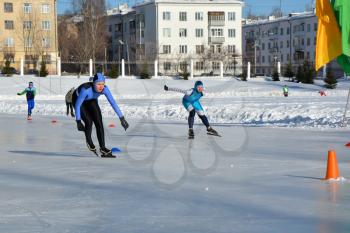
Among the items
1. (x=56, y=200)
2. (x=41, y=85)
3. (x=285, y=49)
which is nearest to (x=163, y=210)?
(x=56, y=200)

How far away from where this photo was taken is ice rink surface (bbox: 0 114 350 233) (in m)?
5.65

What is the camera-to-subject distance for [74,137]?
15211 mm

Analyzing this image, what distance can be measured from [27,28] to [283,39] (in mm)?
46214

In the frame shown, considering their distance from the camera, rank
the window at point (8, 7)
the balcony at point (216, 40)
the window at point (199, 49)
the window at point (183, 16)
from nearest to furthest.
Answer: the window at point (8, 7) → the window at point (199, 49) → the window at point (183, 16) → the balcony at point (216, 40)

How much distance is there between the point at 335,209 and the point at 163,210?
5.57 feet

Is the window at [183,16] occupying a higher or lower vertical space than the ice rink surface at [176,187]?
higher

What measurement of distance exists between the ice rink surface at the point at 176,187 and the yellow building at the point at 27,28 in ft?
197

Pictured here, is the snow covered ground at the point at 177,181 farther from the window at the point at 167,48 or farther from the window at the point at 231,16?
the window at the point at 231,16

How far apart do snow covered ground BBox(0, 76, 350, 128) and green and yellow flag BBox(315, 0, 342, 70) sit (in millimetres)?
2332

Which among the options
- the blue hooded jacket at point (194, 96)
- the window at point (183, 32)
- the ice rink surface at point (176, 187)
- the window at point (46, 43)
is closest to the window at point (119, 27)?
the window at point (183, 32)

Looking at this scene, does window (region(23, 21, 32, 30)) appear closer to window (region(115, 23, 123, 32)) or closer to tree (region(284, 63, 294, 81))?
window (region(115, 23, 123, 32))

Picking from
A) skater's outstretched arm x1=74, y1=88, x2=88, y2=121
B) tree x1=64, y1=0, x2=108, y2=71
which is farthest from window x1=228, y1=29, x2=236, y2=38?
skater's outstretched arm x1=74, y1=88, x2=88, y2=121

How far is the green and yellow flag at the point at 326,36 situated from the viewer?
1546 cm

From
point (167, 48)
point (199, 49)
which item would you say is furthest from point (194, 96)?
point (199, 49)
